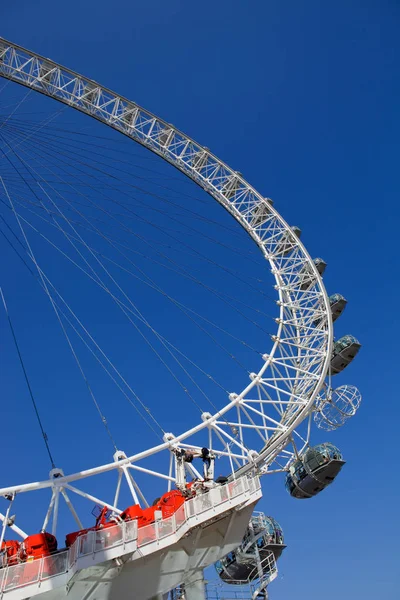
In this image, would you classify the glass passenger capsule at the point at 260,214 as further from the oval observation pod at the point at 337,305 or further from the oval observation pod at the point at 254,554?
the oval observation pod at the point at 254,554

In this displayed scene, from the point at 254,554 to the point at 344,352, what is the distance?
15.7 metres

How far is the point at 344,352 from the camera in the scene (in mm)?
36750

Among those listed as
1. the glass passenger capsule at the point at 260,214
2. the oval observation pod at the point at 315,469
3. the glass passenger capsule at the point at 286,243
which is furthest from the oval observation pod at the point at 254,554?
the glass passenger capsule at the point at 260,214

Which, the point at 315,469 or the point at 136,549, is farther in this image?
the point at 315,469

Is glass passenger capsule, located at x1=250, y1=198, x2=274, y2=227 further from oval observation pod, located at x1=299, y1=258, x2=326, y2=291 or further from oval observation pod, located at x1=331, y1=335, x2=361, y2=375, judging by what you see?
oval observation pod, located at x1=331, y1=335, x2=361, y2=375

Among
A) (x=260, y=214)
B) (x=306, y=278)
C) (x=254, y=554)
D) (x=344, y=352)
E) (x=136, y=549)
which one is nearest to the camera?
(x=136, y=549)

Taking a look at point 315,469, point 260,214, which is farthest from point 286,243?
point 315,469

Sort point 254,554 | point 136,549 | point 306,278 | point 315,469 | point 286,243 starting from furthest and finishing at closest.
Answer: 1. point 286,243
2. point 306,278
3. point 254,554
4. point 315,469
5. point 136,549

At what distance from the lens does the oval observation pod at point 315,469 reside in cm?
2967

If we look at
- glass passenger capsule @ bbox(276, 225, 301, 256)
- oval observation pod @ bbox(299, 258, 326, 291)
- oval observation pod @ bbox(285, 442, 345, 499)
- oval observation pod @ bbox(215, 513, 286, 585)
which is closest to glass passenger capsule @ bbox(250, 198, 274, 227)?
glass passenger capsule @ bbox(276, 225, 301, 256)

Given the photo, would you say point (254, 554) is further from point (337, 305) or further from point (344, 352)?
A: point (337, 305)

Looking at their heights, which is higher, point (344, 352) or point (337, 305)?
point (337, 305)

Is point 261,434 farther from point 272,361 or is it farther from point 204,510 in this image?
point 204,510

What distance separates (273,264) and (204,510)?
22.4 m
